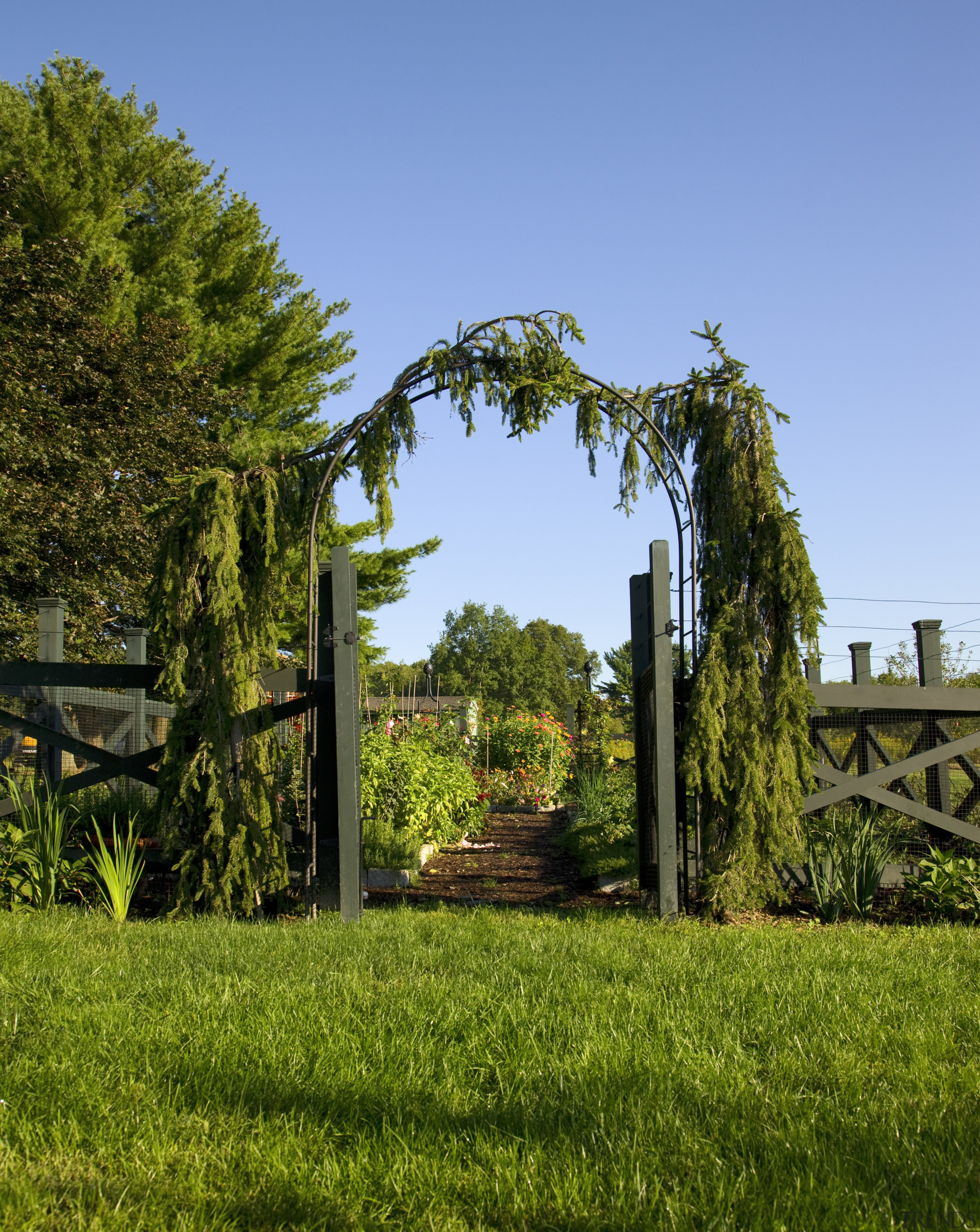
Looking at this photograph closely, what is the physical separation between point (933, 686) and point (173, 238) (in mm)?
16878

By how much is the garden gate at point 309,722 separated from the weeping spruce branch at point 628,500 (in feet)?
0.82

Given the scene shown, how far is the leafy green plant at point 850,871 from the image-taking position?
5172mm

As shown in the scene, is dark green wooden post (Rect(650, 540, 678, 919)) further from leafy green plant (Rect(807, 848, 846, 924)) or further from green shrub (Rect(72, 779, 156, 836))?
green shrub (Rect(72, 779, 156, 836))

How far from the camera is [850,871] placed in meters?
5.21

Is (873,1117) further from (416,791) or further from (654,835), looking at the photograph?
(416,791)

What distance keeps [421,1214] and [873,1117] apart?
3.92 ft

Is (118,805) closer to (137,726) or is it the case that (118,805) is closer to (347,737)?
(137,726)

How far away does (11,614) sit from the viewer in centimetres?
1323

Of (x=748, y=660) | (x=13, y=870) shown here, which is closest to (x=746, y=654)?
(x=748, y=660)

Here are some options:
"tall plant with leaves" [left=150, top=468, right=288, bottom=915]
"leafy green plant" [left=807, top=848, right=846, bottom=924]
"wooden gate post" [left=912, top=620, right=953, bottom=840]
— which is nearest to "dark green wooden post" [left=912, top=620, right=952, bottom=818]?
"wooden gate post" [left=912, top=620, right=953, bottom=840]

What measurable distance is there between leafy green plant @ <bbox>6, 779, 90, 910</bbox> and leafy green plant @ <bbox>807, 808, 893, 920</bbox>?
171 inches

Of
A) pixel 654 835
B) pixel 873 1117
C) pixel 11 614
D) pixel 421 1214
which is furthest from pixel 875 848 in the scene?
pixel 11 614

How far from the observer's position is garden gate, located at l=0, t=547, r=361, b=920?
17.1ft

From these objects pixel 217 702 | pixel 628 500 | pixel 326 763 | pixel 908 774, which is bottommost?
pixel 908 774
